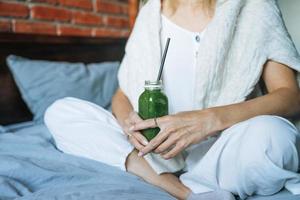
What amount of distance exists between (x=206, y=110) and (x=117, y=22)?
62.8 inches

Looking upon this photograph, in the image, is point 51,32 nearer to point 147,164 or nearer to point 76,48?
point 76,48

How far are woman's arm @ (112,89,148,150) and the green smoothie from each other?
18 millimetres

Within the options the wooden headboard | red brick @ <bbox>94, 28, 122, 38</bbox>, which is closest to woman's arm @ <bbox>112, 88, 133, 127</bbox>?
the wooden headboard

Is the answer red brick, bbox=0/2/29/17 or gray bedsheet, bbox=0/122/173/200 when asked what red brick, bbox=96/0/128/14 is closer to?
red brick, bbox=0/2/29/17

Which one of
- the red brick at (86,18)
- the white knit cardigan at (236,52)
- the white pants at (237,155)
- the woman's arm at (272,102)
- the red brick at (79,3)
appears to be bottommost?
the white pants at (237,155)

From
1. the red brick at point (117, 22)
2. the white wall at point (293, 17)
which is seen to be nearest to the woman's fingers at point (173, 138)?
the white wall at point (293, 17)

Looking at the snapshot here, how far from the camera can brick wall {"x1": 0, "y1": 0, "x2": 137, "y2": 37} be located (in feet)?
5.36

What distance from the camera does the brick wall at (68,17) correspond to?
5.36 feet

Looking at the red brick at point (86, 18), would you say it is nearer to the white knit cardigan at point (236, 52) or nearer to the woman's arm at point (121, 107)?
the woman's arm at point (121, 107)

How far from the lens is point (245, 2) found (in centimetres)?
104

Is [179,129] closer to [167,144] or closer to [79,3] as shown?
[167,144]

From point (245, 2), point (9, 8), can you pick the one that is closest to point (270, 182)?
point (245, 2)

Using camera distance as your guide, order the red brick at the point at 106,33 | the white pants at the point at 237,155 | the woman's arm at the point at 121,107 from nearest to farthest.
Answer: the white pants at the point at 237,155
the woman's arm at the point at 121,107
the red brick at the point at 106,33

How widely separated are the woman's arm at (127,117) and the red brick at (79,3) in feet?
2.90
